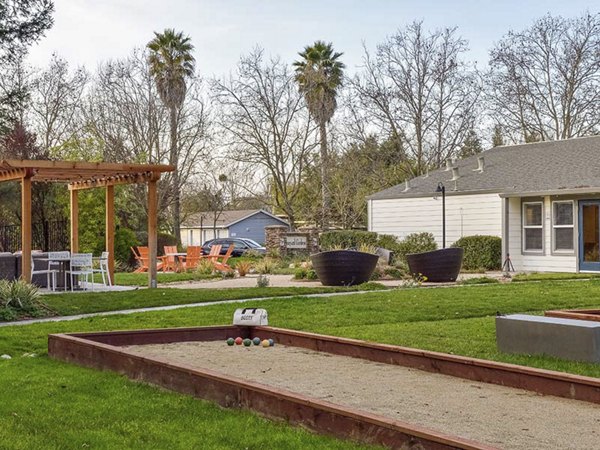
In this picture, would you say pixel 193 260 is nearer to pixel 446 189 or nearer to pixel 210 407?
pixel 446 189

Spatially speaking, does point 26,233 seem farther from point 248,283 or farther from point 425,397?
point 425,397

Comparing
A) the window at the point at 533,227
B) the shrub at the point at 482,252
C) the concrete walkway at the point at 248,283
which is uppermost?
the window at the point at 533,227

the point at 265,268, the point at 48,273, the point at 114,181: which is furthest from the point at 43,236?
the point at 48,273

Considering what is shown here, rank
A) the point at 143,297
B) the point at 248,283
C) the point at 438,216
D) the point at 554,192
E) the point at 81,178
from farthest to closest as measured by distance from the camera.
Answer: the point at 438,216 < the point at 554,192 < the point at 248,283 < the point at 81,178 < the point at 143,297

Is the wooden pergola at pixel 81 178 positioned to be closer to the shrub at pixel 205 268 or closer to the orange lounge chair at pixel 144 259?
the shrub at pixel 205 268

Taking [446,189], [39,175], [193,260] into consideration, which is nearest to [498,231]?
[446,189]

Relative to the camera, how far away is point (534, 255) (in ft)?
75.5

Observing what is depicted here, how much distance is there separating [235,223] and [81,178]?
34.2 meters

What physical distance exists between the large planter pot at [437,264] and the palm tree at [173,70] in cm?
1793

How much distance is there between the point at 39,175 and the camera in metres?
16.3

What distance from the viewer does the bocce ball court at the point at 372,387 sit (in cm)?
460

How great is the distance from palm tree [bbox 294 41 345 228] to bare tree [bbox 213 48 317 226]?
100cm

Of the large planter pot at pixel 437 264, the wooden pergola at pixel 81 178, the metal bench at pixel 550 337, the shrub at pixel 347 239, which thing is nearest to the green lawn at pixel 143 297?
the wooden pergola at pixel 81 178

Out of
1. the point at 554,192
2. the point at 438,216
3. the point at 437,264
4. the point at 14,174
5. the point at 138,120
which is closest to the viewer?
the point at 14,174
